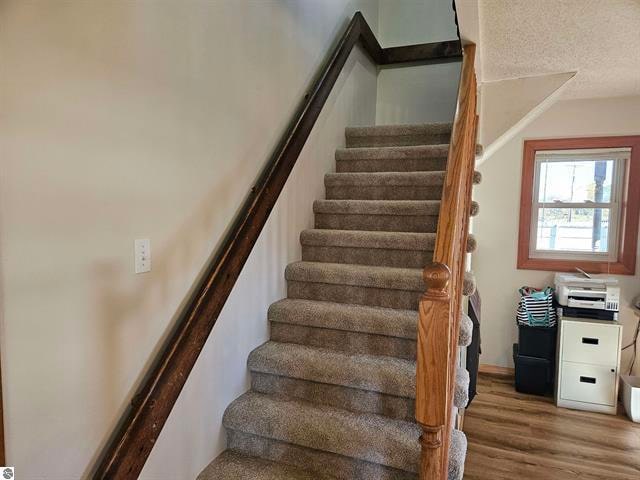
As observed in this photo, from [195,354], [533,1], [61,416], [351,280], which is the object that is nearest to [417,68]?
[533,1]

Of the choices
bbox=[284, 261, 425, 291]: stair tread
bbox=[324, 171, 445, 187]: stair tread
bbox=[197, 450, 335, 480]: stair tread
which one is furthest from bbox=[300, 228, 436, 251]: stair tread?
bbox=[197, 450, 335, 480]: stair tread

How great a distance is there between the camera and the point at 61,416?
3.36 feet

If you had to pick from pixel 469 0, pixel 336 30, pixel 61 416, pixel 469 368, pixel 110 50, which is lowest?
pixel 469 368

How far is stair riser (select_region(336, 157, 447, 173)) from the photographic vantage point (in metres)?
2.70

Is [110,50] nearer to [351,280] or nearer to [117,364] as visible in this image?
[117,364]

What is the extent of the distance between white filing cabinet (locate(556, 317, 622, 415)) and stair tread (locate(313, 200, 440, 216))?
1.97 meters

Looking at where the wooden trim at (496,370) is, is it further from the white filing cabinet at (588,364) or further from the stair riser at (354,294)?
the stair riser at (354,294)

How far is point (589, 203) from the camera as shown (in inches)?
148

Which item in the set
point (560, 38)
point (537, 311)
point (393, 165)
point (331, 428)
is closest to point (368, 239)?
point (393, 165)

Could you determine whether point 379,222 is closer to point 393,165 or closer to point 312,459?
point 393,165

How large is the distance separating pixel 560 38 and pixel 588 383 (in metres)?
2.77

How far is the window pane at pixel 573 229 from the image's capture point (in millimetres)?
3729

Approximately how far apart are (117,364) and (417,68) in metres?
3.58

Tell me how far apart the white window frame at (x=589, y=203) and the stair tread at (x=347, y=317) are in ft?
8.57
